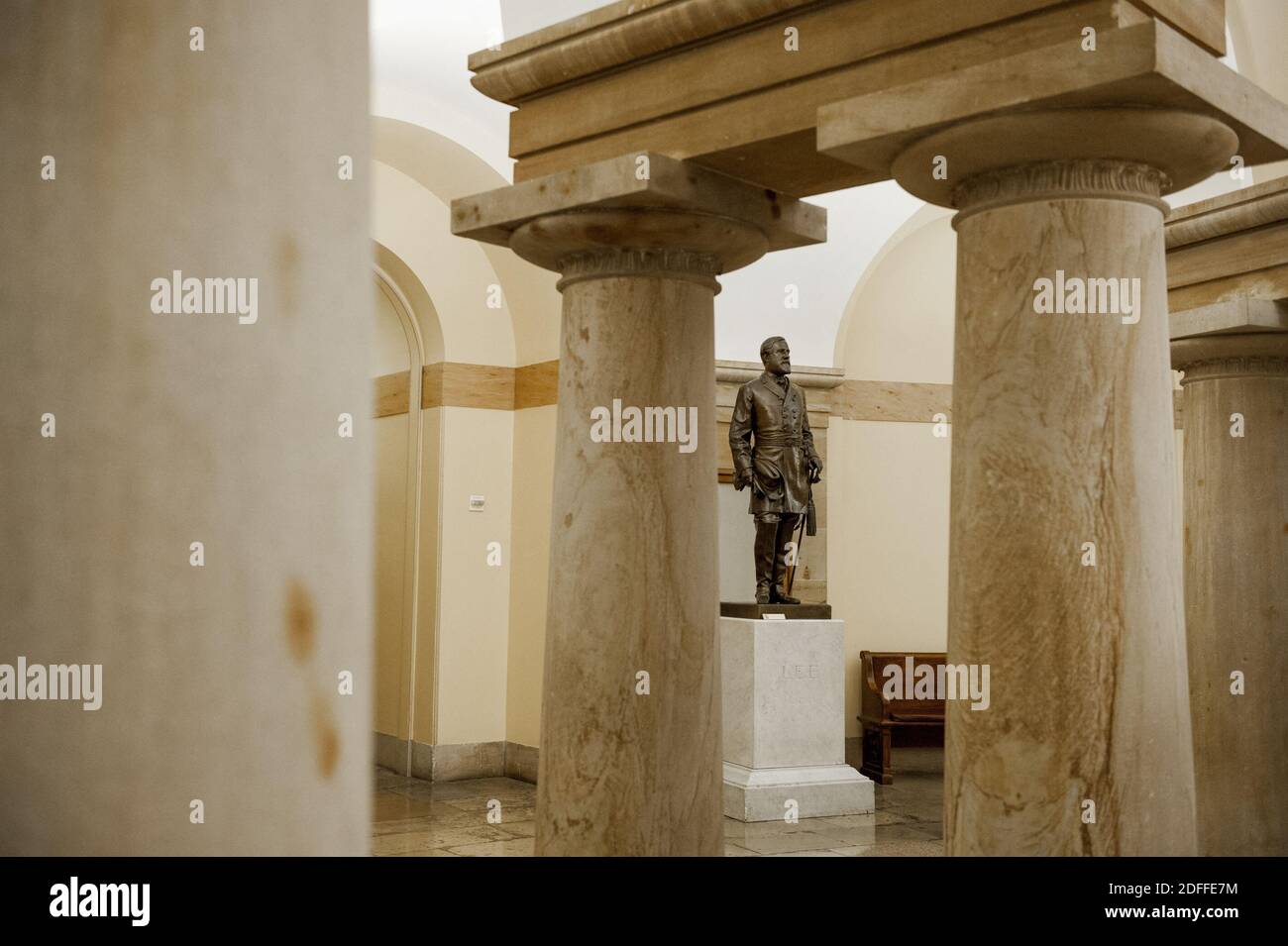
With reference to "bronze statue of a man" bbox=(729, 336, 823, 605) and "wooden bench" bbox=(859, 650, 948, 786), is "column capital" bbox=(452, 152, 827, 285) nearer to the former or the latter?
"bronze statue of a man" bbox=(729, 336, 823, 605)

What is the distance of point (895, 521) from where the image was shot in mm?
13508

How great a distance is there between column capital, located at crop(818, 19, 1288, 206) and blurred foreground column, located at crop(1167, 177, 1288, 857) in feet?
10.8

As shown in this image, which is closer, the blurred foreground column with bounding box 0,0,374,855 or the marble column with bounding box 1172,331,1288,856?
the blurred foreground column with bounding box 0,0,374,855

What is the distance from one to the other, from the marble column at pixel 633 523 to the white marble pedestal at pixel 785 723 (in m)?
4.81

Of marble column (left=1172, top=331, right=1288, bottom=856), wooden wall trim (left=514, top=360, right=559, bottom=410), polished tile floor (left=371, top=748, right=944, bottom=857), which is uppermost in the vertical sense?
wooden wall trim (left=514, top=360, right=559, bottom=410)

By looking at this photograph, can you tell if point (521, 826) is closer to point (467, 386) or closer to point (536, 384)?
point (536, 384)

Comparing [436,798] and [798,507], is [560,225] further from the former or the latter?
[436,798]

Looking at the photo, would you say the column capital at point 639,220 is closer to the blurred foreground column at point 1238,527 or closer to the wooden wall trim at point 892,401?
the blurred foreground column at point 1238,527

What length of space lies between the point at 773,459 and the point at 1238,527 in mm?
3837

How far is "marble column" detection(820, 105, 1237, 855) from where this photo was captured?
3469mm

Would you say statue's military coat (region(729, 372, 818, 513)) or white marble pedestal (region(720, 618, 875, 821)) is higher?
statue's military coat (region(729, 372, 818, 513))

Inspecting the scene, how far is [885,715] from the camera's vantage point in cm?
1148

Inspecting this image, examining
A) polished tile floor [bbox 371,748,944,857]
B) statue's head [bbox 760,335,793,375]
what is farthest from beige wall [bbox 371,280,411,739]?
statue's head [bbox 760,335,793,375]
